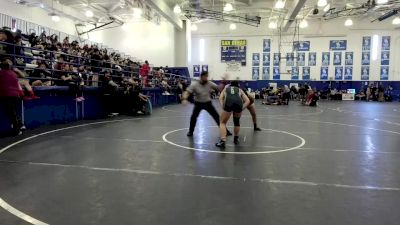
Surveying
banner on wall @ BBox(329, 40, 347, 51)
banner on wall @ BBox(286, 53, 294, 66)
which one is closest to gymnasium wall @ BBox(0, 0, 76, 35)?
banner on wall @ BBox(286, 53, 294, 66)

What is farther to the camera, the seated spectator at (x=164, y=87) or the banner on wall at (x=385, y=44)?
the banner on wall at (x=385, y=44)

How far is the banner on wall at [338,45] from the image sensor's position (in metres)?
31.4

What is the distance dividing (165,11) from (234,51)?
1193cm

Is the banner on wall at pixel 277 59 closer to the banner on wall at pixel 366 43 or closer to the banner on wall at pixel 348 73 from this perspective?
the banner on wall at pixel 348 73

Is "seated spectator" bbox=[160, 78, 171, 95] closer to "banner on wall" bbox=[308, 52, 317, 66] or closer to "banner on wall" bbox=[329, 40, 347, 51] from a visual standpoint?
"banner on wall" bbox=[308, 52, 317, 66]

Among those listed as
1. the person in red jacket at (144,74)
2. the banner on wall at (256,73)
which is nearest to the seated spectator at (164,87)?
the person in red jacket at (144,74)

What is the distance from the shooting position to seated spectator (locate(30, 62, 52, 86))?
9.94 metres

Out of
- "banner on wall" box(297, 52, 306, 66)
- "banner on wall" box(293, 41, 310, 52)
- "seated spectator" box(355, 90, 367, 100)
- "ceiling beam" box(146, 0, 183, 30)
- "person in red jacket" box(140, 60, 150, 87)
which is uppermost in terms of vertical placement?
"ceiling beam" box(146, 0, 183, 30)

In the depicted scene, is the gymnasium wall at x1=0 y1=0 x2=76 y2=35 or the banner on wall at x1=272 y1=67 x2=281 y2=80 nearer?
the gymnasium wall at x1=0 y1=0 x2=76 y2=35

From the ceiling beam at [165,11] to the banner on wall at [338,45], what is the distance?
575 inches

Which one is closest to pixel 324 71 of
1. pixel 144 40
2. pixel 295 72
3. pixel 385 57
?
pixel 295 72

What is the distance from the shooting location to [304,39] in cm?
3203

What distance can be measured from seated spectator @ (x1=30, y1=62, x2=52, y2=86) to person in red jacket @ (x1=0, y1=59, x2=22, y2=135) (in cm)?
177

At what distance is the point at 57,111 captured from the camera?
35.0ft
